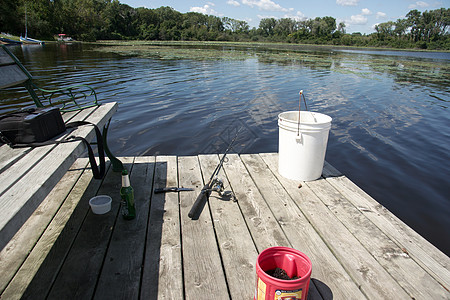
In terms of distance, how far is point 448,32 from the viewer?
82.8m

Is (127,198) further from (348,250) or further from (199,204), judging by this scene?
(348,250)

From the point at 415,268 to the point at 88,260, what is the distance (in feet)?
7.15

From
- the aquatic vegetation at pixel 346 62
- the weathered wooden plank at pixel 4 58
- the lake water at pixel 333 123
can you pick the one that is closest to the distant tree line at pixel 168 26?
the aquatic vegetation at pixel 346 62

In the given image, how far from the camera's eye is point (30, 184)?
1467mm

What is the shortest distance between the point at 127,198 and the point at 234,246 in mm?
922

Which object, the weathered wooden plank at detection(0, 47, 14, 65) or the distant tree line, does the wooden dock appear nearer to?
the weathered wooden plank at detection(0, 47, 14, 65)

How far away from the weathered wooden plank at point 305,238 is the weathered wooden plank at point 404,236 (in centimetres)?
57

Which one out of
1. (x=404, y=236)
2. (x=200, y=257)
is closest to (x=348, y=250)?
(x=404, y=236)

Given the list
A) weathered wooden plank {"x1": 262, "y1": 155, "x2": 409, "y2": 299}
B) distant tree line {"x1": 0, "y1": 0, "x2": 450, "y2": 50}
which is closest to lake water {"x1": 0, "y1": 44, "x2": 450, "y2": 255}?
weathered wooden plank {"x1": 262, "y1": 155, "x2": 409, "y2": 299}

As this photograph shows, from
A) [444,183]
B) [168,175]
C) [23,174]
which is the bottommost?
[444,183]

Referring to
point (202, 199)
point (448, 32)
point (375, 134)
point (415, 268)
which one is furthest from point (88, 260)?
point (448, 32)

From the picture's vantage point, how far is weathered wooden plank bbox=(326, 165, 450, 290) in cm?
186

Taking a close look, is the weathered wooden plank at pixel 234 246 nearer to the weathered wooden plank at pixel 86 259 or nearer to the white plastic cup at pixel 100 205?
the weathered wooden plank at pixel 86 259

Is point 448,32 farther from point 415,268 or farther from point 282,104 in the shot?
point 415,268
